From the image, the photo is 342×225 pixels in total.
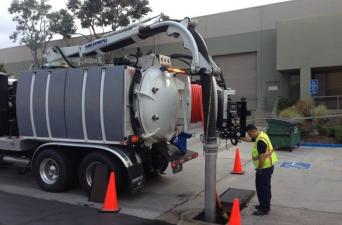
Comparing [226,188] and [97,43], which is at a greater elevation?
[97,43]

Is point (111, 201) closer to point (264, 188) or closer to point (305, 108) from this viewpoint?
point (264, 188)

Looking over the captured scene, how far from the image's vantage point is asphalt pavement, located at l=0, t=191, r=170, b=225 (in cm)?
736

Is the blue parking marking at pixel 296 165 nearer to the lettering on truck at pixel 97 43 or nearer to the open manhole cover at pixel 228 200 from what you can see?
the open manhole cover at pixel 228 200

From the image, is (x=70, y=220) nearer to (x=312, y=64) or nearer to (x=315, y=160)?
(x=315, y=160)

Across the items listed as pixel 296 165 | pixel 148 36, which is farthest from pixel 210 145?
pixel 296 165

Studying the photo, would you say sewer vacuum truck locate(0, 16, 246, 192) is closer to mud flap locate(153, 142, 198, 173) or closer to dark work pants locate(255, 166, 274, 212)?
mud flap locate(153, 142, 198, 173)

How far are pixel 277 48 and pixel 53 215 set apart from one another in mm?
22454

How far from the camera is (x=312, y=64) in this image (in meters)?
26.5

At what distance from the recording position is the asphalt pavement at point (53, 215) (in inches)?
290

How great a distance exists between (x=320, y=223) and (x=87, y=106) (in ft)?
15.7

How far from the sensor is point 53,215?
306 inches

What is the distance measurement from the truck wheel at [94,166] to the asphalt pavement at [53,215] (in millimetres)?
696

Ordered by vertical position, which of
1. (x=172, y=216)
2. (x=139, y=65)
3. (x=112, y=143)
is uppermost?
(x=139, y=65)

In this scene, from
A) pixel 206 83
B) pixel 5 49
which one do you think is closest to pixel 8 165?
pixel 206 83
